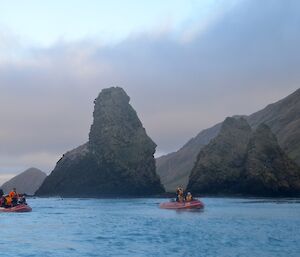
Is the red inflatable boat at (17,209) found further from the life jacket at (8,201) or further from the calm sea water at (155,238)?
the calm sea water at (155,238)

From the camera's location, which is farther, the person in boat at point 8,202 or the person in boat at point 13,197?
the person in boat at point 13,197

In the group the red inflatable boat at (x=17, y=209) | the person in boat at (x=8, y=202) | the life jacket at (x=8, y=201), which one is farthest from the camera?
the life jacket at (x=8, y=201)

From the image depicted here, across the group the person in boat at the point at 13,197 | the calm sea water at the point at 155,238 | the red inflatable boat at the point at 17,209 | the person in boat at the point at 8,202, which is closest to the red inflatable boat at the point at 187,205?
the calm sea water at the point at 155,238

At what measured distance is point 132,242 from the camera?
177ft

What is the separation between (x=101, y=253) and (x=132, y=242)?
7.84 meters

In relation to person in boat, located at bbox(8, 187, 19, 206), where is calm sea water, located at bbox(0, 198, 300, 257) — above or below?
below

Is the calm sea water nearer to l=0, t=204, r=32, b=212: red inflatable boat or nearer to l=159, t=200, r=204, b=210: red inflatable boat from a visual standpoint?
l=0, t=204, r=32, b=212: red inflatable boat

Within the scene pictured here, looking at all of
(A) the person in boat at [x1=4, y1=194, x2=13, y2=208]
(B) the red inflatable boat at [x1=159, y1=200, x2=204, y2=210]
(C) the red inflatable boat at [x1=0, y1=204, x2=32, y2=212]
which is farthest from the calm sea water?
(B) the red inflatable boat at [x1=159, y1=200, x2=204, y2=210]

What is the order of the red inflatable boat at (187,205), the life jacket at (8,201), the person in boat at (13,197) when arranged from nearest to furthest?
the life jacket at (8,201)
the person in boat at (13,197)
the red inflatable boat at (187,205)

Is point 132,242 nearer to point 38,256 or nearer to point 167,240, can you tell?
point 167,240

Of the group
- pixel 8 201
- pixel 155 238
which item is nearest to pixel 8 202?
pixel 8 201

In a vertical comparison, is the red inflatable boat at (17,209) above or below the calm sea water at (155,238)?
above

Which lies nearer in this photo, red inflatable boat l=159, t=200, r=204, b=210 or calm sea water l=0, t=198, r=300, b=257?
calm sea water l=0, t=198, r=300, b=257

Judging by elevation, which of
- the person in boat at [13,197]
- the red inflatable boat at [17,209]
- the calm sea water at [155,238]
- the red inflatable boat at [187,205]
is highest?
the person in boat at [13,197]
